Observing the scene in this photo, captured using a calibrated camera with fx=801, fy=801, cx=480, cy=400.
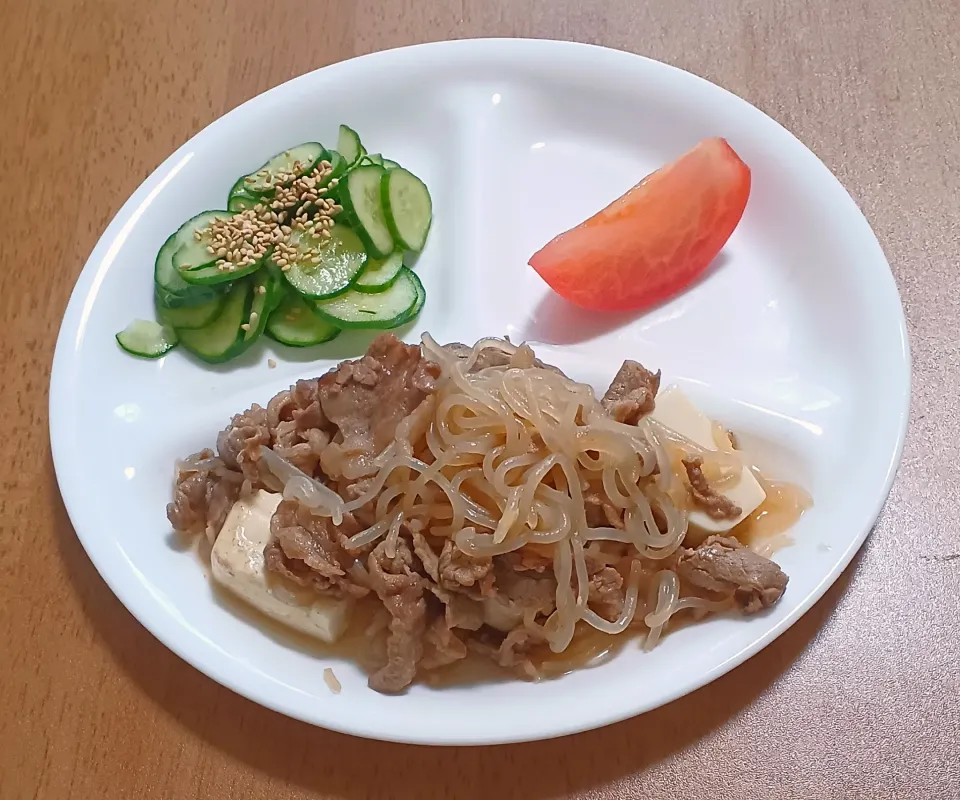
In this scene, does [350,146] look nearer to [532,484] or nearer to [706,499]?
[532,484]

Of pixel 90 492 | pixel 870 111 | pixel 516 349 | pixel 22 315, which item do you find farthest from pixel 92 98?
pixel 870 111

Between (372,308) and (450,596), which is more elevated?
(372,308)

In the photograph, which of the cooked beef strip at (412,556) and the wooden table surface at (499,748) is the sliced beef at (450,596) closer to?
the cooked beef strip at (412,556)

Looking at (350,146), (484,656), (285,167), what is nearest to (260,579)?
(484,656)

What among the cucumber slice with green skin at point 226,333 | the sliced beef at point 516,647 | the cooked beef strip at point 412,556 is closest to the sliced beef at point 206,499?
the cooked beef strip at point 412,556

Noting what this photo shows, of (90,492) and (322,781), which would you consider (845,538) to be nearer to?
(322,781)

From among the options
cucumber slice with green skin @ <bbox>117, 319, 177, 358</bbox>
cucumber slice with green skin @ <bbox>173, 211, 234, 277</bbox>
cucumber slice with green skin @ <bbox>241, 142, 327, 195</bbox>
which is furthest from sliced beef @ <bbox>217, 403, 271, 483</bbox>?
cucumber slice with green skin @ <bbox>241, 142, 327, 195</bbox>
